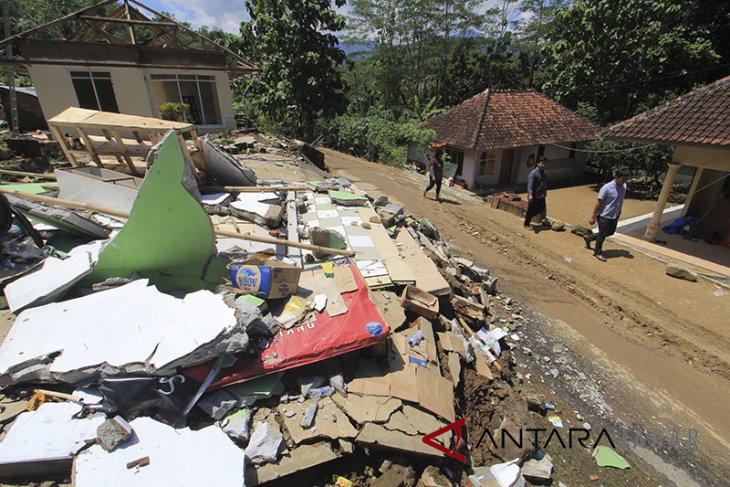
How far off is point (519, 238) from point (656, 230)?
3.25m

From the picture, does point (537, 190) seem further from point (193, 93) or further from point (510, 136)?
point (193, 93)

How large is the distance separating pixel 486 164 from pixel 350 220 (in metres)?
10.3

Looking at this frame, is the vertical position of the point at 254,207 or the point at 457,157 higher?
the point at 254,207

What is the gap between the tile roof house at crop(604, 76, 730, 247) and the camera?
7.50 meters

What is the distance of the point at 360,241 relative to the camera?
21.0 ft

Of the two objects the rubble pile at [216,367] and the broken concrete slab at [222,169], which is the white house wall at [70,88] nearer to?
the broken concrete slab at [222,169]

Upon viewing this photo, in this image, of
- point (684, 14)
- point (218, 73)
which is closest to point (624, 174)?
point (684, 14)

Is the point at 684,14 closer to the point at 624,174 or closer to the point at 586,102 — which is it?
the point at 586,102

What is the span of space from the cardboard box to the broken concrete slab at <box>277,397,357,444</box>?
1.25m

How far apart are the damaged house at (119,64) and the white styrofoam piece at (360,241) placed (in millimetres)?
10807

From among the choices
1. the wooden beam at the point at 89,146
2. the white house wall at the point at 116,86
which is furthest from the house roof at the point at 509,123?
the wooden beam at the point at 89,146

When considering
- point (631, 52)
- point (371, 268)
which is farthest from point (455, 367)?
point (631, 52)

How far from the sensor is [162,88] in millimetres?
13664

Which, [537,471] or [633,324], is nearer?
[537,471]
